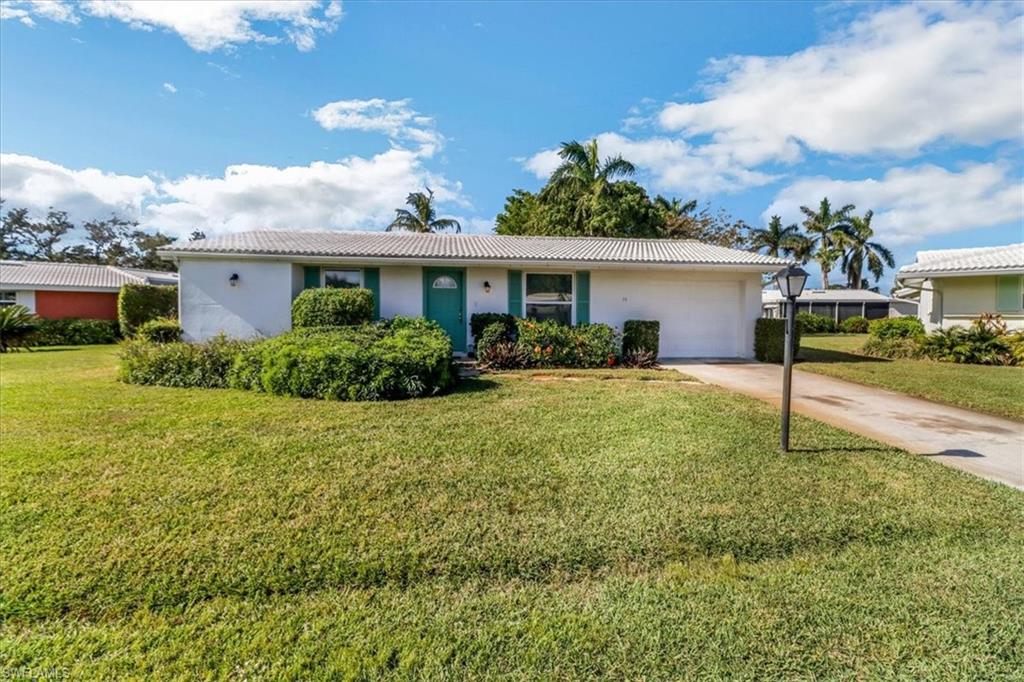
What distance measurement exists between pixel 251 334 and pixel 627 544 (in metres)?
11.6

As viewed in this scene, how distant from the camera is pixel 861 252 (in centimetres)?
4081

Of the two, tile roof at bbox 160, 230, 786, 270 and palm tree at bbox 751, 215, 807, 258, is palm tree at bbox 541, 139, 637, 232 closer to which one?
tile roof at bbox 160, 230, 786, 270

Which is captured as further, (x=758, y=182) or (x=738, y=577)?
(x=758, y=182)

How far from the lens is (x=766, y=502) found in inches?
155

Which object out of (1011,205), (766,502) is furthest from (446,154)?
(1011,205)

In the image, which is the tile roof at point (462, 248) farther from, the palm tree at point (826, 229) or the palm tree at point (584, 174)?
the palm tree at point (826, 229)

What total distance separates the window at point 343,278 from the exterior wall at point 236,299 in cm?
98

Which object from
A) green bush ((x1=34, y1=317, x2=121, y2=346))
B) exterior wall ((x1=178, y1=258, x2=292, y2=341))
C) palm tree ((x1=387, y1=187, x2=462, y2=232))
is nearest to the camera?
exterior wall ((x1=178, y1=258, x2=292, y2=341))

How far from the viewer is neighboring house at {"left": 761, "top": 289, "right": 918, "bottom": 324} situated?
35031 mm

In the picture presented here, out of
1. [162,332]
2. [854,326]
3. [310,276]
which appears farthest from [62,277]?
[854,326]

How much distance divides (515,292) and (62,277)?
24.9 metres

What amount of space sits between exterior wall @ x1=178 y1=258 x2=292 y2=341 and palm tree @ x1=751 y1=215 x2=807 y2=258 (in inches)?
1475

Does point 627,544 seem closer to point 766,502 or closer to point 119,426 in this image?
point 766,502

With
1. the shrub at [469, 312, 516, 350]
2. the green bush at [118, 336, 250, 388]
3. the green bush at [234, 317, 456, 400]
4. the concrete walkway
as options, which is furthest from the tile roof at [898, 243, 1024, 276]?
the green bush at [118, 336, 250, 388]
